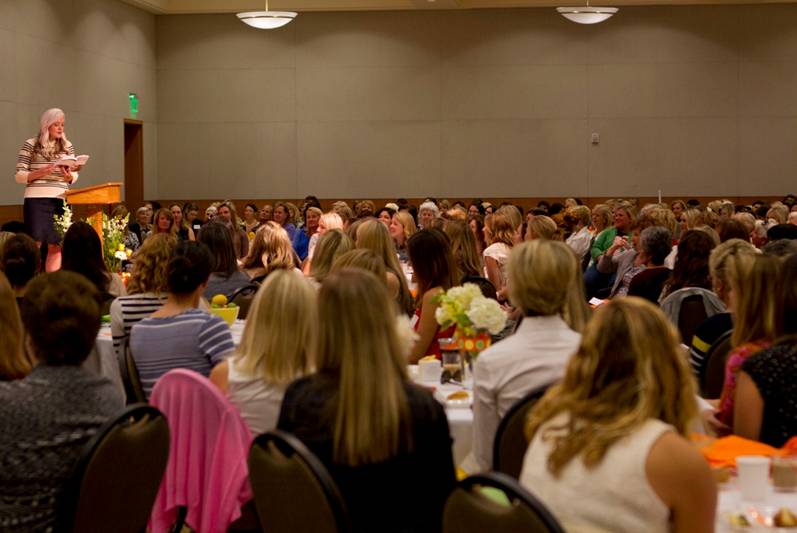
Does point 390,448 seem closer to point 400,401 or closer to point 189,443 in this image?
point 400,401

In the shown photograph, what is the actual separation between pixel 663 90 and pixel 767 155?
92.2 inches

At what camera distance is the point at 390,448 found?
9.46 ft

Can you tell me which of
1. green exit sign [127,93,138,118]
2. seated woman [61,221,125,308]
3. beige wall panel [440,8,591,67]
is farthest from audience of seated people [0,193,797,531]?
beige wall panel [440,8,591,67]

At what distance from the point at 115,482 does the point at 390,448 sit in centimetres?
88

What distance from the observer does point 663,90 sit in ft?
68.5

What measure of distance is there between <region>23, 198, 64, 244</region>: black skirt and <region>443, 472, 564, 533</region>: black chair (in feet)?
33.0

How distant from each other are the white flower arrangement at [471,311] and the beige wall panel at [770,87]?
58.0 ft

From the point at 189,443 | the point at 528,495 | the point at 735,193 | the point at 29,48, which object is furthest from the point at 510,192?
the point at 528,495

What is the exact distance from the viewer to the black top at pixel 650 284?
23.7ft

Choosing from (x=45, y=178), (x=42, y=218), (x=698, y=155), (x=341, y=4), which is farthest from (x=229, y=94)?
(x=42, y=218)

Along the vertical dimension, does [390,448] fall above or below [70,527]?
above

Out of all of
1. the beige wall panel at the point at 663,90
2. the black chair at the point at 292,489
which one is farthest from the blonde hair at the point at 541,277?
the beige wall panel at the point at 663,90

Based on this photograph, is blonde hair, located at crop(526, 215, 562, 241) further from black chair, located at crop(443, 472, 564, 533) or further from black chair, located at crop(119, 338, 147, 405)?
black chair, located at crop(443, 472, 564, 533)

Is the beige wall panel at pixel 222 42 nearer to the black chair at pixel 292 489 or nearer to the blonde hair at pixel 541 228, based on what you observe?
the blonde hair at pixel 541 228
